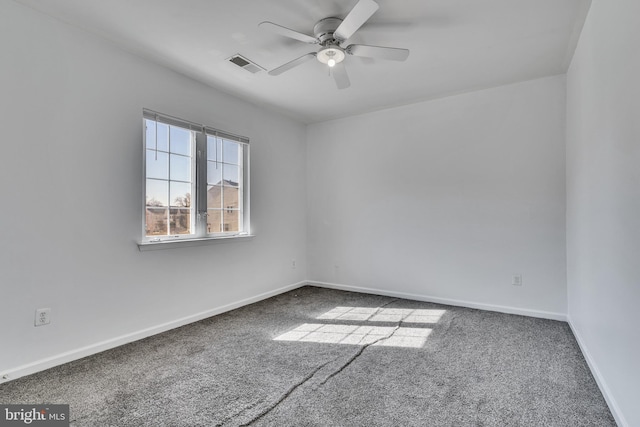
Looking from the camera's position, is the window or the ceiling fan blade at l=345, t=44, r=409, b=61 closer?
the ceiling fan blade at l=345, t=44, r=409, b=61

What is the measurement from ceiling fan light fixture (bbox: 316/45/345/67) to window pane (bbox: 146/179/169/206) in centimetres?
187

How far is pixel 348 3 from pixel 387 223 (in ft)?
8.96

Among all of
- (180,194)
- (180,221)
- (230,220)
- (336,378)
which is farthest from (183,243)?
(336,378)

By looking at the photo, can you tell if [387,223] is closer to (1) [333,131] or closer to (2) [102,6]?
(1) [333,131]

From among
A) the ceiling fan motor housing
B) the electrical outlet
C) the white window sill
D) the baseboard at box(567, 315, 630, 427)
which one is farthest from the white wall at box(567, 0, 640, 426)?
the electrical outlet

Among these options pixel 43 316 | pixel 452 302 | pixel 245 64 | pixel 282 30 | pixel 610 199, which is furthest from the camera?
pixel 452 302

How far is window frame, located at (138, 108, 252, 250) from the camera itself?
288 cm

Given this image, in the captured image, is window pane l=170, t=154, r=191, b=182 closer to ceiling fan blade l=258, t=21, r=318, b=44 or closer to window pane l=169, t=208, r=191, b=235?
window pane l=169, t=208, r=191, b=235

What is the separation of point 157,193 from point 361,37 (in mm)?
2281

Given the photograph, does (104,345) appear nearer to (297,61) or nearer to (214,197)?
(214,197)

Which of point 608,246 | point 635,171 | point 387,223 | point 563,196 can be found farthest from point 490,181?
point 635,171

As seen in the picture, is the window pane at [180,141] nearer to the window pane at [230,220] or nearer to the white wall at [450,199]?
the window pane at [230,220]

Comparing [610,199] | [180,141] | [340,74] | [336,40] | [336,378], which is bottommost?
[336,378]

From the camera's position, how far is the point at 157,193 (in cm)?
297
